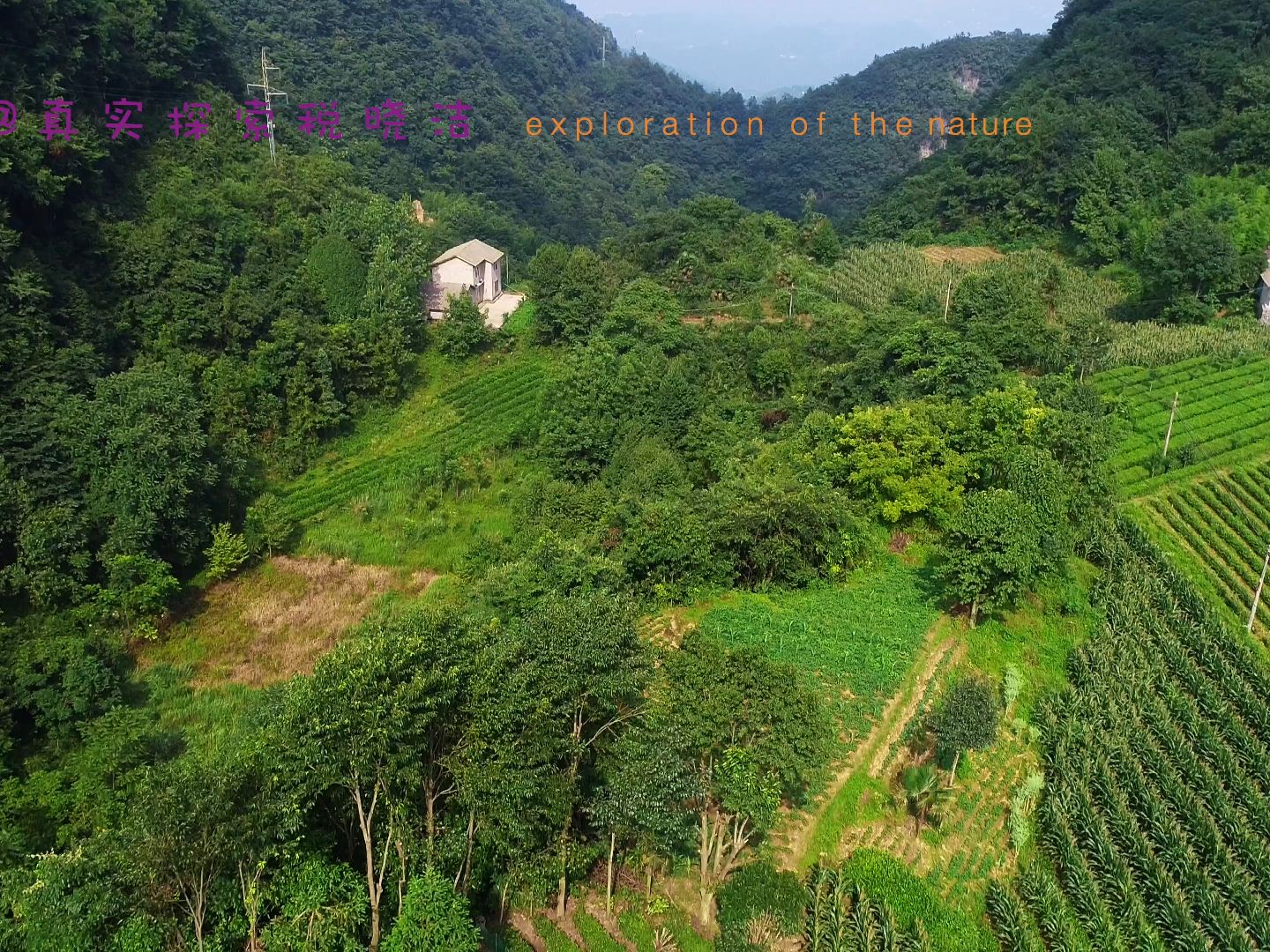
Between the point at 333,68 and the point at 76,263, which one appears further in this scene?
the point at 333,68

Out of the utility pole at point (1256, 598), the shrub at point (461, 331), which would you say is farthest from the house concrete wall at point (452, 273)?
the utility pole at point (1256, 598)

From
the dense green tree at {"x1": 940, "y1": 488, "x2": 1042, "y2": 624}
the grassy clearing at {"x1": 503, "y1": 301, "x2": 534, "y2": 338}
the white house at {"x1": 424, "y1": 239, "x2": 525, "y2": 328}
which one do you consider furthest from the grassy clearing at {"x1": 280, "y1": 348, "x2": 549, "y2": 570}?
the dense green tree at {"x1": 940, "y1": 488, "x2": 1042, "y2": 624}

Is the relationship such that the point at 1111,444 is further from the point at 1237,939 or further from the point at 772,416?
the point at 1237,939

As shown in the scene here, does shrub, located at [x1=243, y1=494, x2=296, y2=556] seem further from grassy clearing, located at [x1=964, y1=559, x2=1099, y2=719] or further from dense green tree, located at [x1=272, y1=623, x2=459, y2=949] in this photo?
grassy clearing, located at [x1=964, y1=559, x2=1099, y2=719]

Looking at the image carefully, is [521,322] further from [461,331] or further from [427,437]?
[427,437]

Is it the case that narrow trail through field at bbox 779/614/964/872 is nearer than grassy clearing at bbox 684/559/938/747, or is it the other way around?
narrow trail through field at bbox 779/614/964/872

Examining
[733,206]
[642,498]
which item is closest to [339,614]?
[642,498]

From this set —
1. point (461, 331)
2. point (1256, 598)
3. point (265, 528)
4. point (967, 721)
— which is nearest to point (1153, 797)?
point (967, 721)
